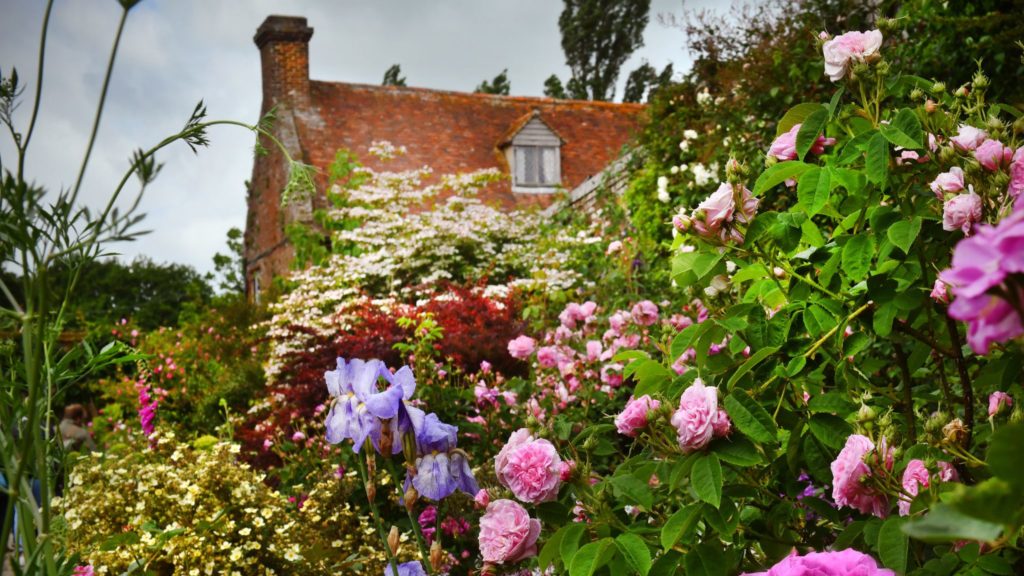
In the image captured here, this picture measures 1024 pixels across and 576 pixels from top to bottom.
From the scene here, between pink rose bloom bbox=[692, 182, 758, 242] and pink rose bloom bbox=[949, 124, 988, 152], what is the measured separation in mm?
347

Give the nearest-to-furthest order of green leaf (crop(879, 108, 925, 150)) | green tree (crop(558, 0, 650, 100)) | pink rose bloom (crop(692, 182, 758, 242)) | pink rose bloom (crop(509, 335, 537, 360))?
green leaf (crop(879, 108, 925, 150)) < pink rose bloom (crop(692, 182, 758, 242)) < pink rose bloom (crop(509, 335, 537, 360)) < green tree (crop(558, 0, 650, 100))

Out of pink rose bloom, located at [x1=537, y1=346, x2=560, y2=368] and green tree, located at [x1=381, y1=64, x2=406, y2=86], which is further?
green tree, located at [x1=381, y1=64, x2=406, y2=86]

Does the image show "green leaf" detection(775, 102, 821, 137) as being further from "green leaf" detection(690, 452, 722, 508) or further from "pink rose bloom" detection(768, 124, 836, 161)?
"green leaf" detection(690, 452, 722, 508)

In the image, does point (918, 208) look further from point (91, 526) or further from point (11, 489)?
point (91, 526)

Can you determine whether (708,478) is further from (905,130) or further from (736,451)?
(905,130)

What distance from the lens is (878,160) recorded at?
56.5 inches

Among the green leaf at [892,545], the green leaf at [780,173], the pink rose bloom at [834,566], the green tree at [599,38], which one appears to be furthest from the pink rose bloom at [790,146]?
the green tree at [599,38]

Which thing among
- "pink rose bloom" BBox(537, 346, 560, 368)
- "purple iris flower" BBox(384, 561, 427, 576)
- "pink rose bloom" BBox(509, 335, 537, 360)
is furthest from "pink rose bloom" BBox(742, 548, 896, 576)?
"pink rose bloom" BBox(509, 335, 537, 360)

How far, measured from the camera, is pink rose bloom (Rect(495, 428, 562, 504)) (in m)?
1.43

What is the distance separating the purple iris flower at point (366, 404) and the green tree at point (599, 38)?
2585 cm

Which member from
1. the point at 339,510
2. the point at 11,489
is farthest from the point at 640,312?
the point at 11,489

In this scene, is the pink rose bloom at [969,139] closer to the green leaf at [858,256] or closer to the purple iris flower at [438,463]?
the green leaf at [858,256]

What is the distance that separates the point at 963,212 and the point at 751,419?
0.47 m

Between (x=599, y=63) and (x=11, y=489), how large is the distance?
26.8m
